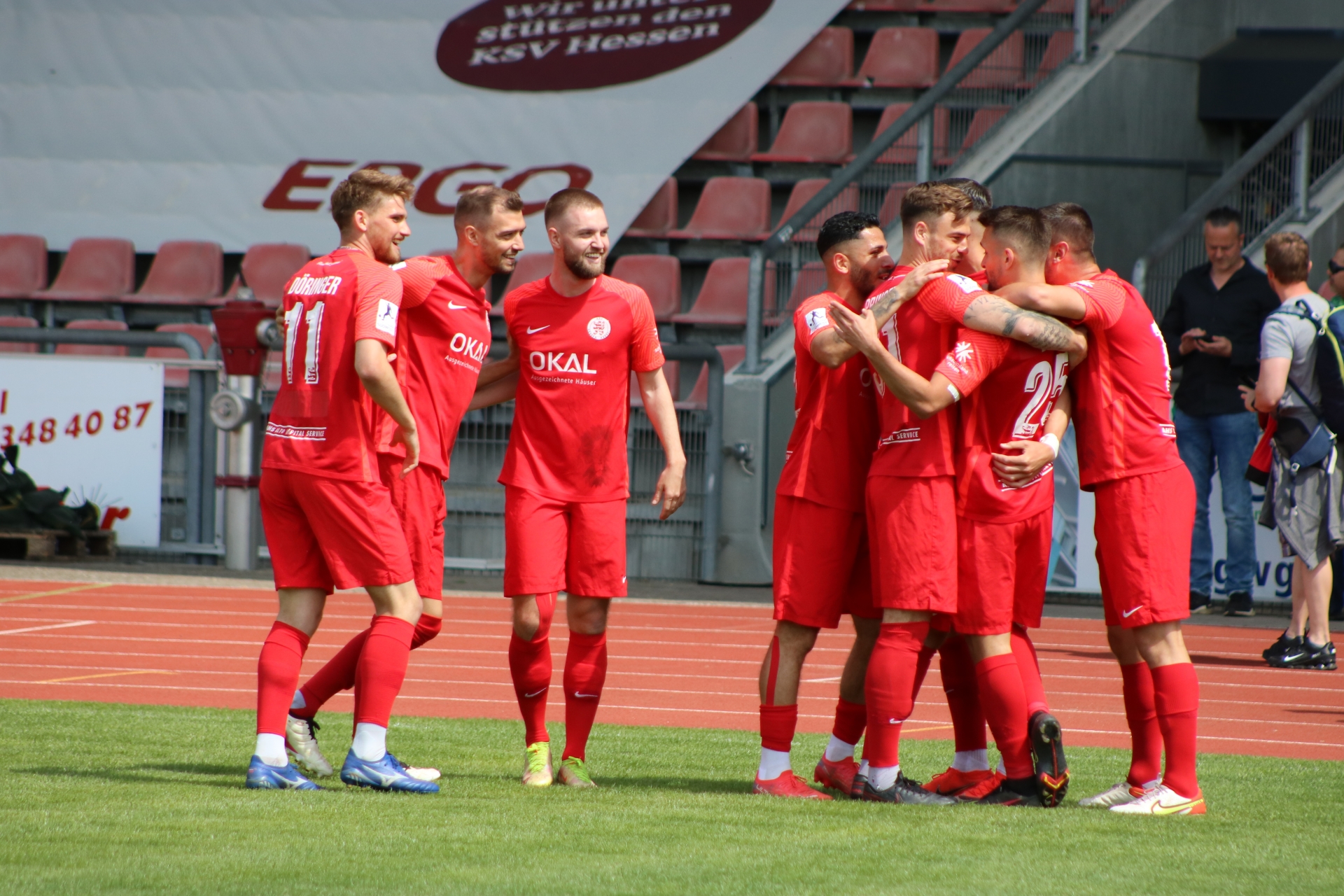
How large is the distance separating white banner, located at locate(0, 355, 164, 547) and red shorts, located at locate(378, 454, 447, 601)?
27.5 feet

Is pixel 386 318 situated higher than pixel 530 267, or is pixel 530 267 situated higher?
pixel 530 267

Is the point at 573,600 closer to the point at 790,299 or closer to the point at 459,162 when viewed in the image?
the point at 790,299

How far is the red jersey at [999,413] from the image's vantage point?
5.10 m

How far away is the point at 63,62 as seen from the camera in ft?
58.3

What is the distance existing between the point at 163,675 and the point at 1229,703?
5273mm

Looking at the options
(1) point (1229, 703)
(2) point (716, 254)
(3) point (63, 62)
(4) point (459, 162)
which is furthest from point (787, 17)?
(1) point (1229, 703)

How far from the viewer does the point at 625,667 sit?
892cm

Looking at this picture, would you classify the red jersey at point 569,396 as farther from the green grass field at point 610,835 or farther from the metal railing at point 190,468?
the metal railing at point 190,468

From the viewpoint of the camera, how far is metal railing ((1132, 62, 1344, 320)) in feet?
40.1

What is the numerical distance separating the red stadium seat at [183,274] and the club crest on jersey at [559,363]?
11776mm

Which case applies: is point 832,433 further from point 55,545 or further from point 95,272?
point 95,272

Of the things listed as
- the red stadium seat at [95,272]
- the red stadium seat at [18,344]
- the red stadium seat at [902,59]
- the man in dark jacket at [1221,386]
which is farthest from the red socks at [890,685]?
the red stadium seat at [95,272]

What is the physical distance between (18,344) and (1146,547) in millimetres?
12404

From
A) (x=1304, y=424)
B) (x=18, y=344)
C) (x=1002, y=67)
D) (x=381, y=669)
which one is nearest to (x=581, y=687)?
(x=381, y=669)
